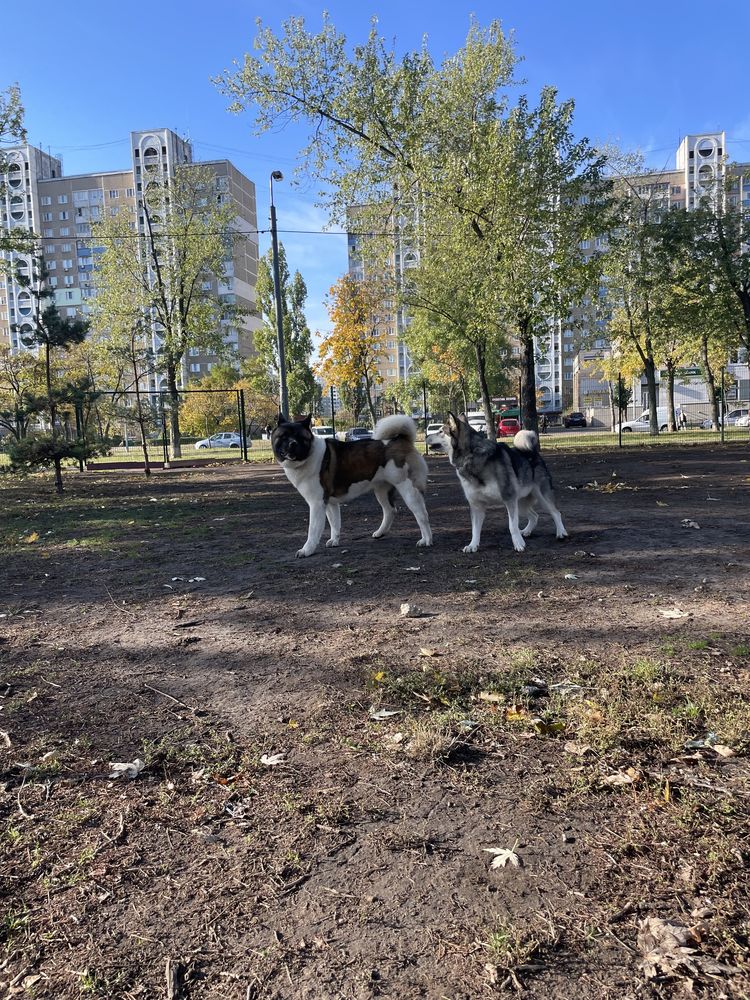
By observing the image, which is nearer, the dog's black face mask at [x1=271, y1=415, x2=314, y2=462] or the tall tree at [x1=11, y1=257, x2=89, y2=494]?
the dog's black face mask at [x1=271, y1=415, x2=314, y2=462]

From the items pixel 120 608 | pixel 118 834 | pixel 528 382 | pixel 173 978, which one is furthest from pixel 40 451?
pixel 528 382

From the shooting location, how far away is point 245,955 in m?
1.74

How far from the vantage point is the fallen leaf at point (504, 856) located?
2062mm

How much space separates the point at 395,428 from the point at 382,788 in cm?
520

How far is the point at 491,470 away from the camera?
6.67 meters

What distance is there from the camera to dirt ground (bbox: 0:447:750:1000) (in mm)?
1724

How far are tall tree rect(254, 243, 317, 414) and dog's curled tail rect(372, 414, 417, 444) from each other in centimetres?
4674

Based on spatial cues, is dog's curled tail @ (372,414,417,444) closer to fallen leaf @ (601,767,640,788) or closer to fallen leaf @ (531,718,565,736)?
fallen leaf @ (531,718,565,736)

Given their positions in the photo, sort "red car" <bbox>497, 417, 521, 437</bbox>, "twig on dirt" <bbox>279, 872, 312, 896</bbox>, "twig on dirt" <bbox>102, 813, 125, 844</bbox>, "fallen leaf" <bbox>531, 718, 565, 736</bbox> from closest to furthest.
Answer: "twig on dirt" <bbox>279, 872, 312, 896</bbox>
"twig on dirt" <bbox>102, 813, 125, 844</bbox>
"fallen leaf" <bbox>531, 718, 565, 736</bbox>
"red car" <bbox>497, 417, 521, 437</bbox>

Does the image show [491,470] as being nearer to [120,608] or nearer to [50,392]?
[120,608]

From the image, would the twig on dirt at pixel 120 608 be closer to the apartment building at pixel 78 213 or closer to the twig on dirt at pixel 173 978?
the twig on dirt at pixel 173 978

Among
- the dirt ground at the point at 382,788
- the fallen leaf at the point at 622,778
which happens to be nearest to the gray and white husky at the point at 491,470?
the dirt ground at the point at 382,788

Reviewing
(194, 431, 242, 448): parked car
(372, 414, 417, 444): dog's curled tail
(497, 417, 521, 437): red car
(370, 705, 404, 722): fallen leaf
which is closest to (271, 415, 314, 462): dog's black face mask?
(372, 414, 417, 444): dog's curled tail

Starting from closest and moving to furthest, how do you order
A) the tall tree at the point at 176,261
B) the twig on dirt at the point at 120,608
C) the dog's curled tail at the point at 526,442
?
the twig on dirt at the point at 120,608, the dog's curled tail at the point at 526,442, the tall tree at the point at 176,261
